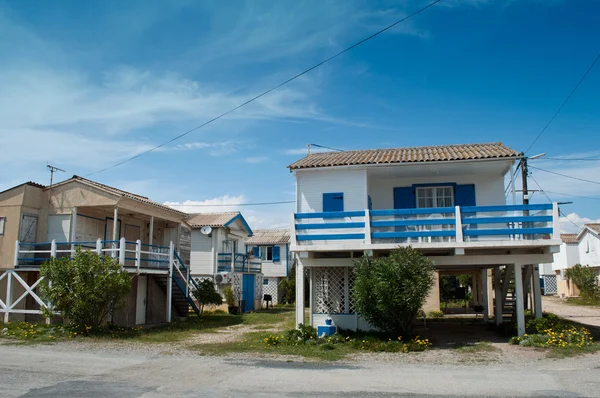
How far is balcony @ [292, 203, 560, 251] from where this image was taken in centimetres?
1492

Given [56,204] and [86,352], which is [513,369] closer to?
[86,352]

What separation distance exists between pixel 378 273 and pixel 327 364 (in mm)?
3395

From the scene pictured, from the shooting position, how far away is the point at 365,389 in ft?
30.0

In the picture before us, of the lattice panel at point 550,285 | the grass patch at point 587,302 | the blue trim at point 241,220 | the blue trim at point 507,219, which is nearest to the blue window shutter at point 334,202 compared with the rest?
the blue trim at point 507,219

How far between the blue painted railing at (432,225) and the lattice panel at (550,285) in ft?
149

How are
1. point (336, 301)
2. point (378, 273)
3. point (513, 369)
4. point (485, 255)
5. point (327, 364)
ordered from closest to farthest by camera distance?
point (513, 369) → point (327, 364) → point (378, 273) → point (485, 255) → point (336, 301)

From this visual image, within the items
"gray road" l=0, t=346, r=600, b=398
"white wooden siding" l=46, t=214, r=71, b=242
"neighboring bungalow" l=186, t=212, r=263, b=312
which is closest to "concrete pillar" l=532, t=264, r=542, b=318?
"gray road" l=0, t=346, r=600, b=398

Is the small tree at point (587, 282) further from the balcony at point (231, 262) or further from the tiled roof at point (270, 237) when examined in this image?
the balcony at point (231, 262)

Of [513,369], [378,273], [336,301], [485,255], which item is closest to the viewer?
[513,369]

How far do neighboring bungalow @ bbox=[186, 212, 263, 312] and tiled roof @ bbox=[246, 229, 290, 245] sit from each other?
714cm

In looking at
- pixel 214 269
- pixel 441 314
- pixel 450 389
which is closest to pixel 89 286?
pixel 450 389

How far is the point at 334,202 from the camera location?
17.6 m

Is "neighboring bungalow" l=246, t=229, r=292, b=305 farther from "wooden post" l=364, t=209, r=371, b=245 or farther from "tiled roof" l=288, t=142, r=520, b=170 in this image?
"wooden post" l=364, t=209, r=371, b=245

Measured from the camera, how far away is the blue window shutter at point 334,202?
57.7ft
